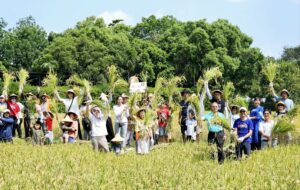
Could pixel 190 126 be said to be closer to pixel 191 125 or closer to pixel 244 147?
pixel 191 125

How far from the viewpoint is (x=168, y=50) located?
53656mm

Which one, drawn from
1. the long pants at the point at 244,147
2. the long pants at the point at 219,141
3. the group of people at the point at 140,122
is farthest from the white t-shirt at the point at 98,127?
the long pants at the point at 244,147

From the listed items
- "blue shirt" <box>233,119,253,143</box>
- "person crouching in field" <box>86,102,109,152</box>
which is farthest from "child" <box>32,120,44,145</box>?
"blue shirt" <box>233,119,253,143</box>

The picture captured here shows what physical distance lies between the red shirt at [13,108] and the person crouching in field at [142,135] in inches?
187

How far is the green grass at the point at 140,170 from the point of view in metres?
6.98

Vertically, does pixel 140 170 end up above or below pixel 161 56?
below

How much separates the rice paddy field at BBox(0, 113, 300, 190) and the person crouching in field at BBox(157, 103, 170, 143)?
350cm

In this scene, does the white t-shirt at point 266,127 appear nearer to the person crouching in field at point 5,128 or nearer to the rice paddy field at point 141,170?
the rice paddy field at point 141,170

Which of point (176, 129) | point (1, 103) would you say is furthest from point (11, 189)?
point (176, 129)

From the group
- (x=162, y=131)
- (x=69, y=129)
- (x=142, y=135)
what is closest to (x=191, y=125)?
(x=162, y=131)

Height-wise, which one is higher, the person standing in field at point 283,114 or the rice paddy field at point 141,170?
the person standing in field at point 283,114

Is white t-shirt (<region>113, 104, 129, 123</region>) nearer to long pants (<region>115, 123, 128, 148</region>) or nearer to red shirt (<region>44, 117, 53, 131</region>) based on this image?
long pants (<region>115, 123, 128, 148</region>)

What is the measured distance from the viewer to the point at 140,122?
13.0 metres

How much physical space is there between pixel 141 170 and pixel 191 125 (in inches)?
258
